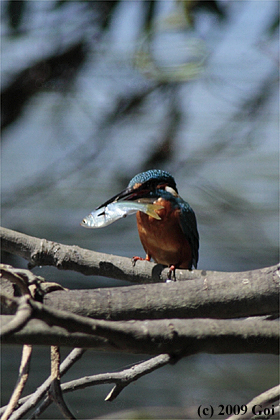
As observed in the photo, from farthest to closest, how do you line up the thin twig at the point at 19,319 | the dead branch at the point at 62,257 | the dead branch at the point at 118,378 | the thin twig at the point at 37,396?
the dead branch at the point at 62,257
the dead branch at the point at 118,378
the thin twig at the point at 37,396
the thin twig at the point at 19,319

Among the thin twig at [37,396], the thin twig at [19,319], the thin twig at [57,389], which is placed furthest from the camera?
the thin twig at [37,396]

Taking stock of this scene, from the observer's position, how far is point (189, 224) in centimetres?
156

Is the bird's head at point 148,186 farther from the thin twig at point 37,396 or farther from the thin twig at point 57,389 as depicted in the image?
the thin twig at point 57,389

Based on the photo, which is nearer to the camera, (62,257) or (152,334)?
(152,334)

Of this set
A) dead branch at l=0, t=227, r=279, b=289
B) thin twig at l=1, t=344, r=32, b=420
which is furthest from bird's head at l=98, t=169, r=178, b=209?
thin twig at l=1, t=344, r=32, b=420

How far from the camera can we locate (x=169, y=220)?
1560 mm

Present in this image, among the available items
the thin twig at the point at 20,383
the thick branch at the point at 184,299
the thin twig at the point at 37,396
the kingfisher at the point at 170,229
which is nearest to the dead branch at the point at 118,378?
the thin twig at the point at 37,396

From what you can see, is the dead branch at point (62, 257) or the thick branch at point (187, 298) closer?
the thick branch at point (187, 298)

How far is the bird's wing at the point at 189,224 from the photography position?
1555 mm

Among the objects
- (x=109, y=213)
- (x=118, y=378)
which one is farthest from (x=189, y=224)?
(x=118, y=378)

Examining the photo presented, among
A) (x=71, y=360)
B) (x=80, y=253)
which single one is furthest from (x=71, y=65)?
(x=71, y=360)

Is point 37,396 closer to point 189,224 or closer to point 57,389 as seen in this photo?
point 57,389

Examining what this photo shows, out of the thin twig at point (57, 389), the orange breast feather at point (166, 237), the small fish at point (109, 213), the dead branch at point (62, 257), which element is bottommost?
the thin twig at point (57, 389)

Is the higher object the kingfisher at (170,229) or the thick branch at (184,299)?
the kingfisher at (170,229)
